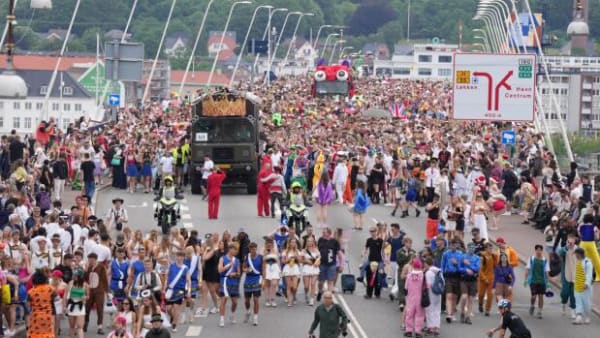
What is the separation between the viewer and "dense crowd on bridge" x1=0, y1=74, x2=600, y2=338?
88.9ft

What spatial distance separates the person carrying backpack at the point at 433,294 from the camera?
27.6 meters

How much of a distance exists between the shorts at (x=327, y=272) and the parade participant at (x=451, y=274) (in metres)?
2.12

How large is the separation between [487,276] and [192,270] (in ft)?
15.5

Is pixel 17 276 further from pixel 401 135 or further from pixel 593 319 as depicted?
pixel 401 135

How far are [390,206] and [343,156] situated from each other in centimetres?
175

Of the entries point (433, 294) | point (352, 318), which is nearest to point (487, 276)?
point (433, 294)

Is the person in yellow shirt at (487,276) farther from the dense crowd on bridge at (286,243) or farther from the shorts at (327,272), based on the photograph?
the shorts at (327,272)

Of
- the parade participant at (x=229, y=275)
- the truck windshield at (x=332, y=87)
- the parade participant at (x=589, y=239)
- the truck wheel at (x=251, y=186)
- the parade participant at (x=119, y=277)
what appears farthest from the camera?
the truck windshield at (x=332, y=87)

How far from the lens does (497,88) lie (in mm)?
51250

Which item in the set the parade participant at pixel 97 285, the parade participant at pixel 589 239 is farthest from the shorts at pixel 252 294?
the parade participant at pixel 589 239

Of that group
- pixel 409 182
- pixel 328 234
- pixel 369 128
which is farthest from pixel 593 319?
pixel 369 128

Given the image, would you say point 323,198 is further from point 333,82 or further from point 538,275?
point 333,82

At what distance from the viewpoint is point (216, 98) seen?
160 feet

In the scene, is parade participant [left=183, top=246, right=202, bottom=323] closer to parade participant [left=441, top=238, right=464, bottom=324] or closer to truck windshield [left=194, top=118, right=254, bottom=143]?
parade participant [left=441, top=238, right=464, bottom=324]
